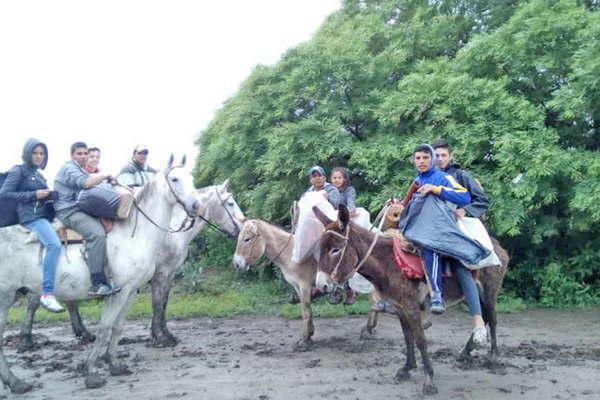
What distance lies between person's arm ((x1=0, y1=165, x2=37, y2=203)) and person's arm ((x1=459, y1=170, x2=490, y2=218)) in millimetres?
5459

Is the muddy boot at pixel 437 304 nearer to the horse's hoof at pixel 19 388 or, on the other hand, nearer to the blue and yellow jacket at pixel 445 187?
the blue and yellow jacket at pixel 445 187

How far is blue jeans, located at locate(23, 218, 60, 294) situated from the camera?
20.6 ft

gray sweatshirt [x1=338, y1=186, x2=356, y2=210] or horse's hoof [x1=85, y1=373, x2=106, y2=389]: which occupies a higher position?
gray sweatshirt [x1=338, y1=186, x2=356, y2=210]

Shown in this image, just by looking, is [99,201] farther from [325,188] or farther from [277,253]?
[325,188]

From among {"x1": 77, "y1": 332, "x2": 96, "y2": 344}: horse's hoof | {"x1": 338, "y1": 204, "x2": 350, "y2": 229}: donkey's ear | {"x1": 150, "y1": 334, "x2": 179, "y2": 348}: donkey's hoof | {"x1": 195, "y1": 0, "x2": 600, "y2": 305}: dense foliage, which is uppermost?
{"x1": 195, "y1": 0, "x2": 600, "y2": 305}: dense foliage

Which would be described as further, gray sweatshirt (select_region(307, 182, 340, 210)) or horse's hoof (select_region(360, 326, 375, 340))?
horse's hoof (select_region(360, 326, 375, 340))

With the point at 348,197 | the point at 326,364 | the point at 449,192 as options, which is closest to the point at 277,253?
the point at 348,197

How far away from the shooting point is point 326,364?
7.12 meters

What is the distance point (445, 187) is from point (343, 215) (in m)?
1.21

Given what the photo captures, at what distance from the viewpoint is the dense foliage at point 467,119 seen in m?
10.2

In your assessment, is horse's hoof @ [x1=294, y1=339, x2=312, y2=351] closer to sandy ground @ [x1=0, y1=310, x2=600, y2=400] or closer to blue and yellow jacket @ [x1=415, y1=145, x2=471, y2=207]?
sandy ground @ [x1=0, y1=310, x2=600, y2=400]

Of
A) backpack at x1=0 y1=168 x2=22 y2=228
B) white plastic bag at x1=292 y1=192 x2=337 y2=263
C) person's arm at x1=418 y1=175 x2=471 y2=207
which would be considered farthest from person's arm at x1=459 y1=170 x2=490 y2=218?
backpack at x1=0 y1=168 x2=22 y2=228

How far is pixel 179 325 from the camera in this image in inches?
420

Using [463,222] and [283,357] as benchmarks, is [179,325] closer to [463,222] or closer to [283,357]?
[283,357]
